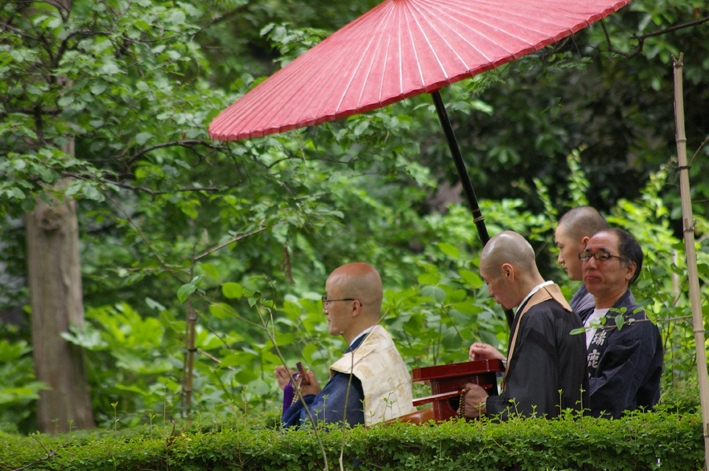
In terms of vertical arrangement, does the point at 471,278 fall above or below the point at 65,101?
below

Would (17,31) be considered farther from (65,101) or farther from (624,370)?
(624,370)

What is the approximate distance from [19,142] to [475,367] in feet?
9.51

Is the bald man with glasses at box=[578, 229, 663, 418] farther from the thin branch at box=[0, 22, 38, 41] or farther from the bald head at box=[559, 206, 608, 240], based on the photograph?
the thin branch at box=[0, 22, 38, 41]

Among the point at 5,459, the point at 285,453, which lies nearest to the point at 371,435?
→ the point at 285,453

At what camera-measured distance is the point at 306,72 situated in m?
2.71

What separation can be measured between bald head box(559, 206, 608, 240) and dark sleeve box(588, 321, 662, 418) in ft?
2.39

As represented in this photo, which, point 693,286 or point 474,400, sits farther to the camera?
point 474,400

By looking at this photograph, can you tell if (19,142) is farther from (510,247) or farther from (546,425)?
(546,425)

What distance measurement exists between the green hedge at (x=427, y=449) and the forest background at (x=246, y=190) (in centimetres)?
24

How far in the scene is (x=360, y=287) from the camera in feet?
10.1

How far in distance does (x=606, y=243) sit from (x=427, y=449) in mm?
1408

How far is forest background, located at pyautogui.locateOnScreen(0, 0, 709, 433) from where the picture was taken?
395 centimetres

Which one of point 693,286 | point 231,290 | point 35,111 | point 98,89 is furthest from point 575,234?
point 35,111

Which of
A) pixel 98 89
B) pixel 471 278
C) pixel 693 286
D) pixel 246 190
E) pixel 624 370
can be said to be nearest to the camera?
pixel 693 286
